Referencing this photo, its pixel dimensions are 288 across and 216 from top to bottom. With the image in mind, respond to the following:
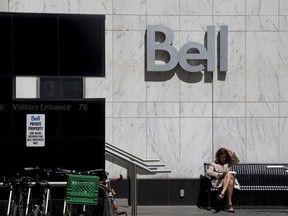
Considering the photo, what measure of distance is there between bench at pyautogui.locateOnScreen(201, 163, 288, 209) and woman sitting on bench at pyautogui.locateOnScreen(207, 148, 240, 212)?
22cm

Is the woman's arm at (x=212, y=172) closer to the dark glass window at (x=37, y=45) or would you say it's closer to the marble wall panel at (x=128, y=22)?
the marble wall panel at (x=128, y=22)

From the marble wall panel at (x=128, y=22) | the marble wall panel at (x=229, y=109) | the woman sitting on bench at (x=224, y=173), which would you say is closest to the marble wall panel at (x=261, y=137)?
the marble wall panel at (x=229, y=109)

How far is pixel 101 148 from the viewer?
10.1 metres

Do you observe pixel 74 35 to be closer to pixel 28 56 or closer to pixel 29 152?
pixel 28 56

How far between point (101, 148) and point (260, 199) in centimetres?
420

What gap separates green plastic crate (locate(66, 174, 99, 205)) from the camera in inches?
342

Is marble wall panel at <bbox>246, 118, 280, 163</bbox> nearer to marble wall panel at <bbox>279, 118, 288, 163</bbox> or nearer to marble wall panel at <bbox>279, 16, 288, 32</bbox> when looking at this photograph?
marble wall panel at <bbox>279, 118, 288, 163</bbox>

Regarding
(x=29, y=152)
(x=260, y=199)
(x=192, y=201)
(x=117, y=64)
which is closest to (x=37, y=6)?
(x=117, y=64)

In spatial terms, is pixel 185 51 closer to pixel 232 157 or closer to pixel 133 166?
pixel 232 157

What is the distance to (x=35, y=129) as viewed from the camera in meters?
10.1

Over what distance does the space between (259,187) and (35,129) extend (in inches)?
194

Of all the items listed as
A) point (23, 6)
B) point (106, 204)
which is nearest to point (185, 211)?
point (106, 204)

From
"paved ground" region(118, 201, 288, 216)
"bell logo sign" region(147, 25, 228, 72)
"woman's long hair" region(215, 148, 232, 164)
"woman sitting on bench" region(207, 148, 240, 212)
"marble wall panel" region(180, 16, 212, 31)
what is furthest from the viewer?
"marble wall panel" region(180, 16, 212, 31)

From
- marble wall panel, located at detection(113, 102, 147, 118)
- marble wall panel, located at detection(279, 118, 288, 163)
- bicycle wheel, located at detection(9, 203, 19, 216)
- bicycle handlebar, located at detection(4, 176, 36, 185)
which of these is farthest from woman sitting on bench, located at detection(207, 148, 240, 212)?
bicycle wheel, located at detection(9, 203, 19, 216)
